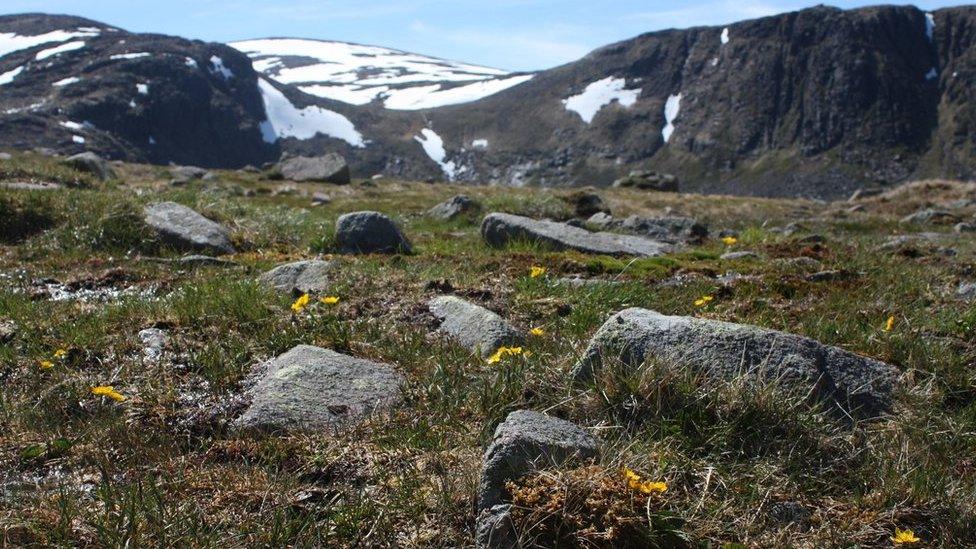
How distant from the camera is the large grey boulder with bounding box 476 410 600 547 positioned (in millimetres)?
3537

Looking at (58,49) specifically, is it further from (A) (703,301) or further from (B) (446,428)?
(B) (446,428)

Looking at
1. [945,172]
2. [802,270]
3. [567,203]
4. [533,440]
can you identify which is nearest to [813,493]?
[533,440]

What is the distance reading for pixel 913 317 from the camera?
6930 mm

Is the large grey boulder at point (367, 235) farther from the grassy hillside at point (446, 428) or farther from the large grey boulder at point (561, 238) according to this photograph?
the grassy hillside at point (446, 428)

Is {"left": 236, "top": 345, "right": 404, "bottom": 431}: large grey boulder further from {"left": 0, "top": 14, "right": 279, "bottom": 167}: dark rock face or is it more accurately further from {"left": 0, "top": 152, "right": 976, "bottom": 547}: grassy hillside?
{"left": 0, "top": 14, "right": 279, "bottom": 167}: dark rock face

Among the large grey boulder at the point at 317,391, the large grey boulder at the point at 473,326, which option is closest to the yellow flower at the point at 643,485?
the large grey boulder at the point at 317,391

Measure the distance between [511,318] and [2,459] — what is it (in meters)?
4.12

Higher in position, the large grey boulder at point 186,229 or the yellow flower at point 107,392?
the yellow flower at point 107,392

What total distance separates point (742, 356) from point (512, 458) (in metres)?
1.85

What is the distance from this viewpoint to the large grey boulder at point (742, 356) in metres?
4.84

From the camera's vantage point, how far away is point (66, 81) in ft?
557

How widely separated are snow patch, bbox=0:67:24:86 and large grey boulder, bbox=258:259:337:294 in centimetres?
18829

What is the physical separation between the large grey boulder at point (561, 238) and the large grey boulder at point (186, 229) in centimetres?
398

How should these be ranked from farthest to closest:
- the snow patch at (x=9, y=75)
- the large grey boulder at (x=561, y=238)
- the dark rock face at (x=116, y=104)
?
the snow patch at (x=9, y=75), the dark rock face at (x=116, y=104), the large grey boulder at (x=561, y=238)
